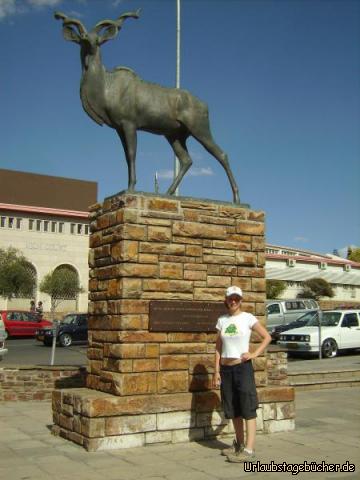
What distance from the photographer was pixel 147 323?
23.5ft

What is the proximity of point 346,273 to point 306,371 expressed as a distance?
47240 millimetres

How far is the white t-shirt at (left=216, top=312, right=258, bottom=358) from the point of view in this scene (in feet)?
20.7

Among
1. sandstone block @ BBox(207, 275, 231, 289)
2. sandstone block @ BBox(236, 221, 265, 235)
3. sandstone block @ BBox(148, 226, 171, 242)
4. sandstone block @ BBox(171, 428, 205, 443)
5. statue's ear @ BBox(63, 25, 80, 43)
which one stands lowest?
sandstone block @ BBox(171, 428, 205, 443)

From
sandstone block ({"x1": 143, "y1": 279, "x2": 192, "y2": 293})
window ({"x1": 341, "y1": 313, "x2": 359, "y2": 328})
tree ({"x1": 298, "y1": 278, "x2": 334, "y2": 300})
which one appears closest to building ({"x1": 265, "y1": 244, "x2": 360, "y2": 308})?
tree ({"x1": 298, "y1": 278, "x2": 334, "y2": 300})

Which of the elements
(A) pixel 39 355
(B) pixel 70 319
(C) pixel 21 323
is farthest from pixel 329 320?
(C) pixel 21 323

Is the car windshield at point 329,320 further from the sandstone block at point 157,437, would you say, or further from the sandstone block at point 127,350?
the sandstone block at point 127,350

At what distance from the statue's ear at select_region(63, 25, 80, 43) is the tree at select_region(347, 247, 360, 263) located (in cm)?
8424

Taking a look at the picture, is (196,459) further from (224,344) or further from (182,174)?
(182,174)

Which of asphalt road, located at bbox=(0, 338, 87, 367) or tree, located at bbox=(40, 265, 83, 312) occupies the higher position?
tree, located at bbox=(40, 265, 83, 312)

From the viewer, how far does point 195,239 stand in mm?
7660

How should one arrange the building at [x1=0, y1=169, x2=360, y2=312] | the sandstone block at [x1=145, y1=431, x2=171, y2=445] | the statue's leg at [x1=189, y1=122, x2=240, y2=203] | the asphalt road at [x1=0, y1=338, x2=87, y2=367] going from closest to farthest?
1. the sandstone block at [x1=145, y1=431, x2=171, y2=445]
2. the statue's leg at [x1=189, y1=122, x2=240, y2=203]
3. the asphalt road at [x1=0, y1=338, x2=87, y2=367]
4. the building at [x1=0, y1=169, x2=360, y2=312]

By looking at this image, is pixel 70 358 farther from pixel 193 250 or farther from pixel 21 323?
pixel 193 250

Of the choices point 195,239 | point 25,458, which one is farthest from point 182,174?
point 25,458

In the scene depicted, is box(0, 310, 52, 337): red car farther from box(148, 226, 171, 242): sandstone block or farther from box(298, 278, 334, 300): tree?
box(298, 278, 334, 300): tree
